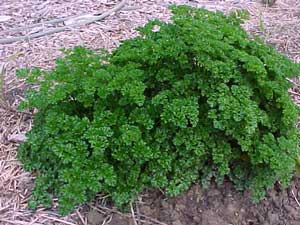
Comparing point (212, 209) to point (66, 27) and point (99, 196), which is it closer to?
point (99, 196)

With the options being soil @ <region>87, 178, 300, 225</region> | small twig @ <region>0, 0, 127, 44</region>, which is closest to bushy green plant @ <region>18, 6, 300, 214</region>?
soil @ <region>87, 178, 300, 225</region>

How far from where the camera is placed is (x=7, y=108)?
7.99 ft

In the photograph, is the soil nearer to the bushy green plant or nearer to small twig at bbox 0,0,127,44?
the bushy green plant

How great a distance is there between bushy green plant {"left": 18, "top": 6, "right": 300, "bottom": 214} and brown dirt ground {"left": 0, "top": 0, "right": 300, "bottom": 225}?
8 cm

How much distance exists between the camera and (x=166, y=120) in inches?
73.2

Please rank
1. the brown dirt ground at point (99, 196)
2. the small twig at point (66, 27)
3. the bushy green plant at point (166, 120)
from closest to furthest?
1. the bushy green plant at point (166, 120)
2. the brown dirt ground at point (99, 196)
3. the small twig at point (66, 27)

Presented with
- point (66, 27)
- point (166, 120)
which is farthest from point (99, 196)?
point (66, 27)

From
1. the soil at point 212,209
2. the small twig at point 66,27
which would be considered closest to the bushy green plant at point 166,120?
the soil at point 212,209

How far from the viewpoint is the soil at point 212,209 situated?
2027 mm

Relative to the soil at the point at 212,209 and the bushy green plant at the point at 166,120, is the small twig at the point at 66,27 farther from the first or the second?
the soil at the point at 212,209

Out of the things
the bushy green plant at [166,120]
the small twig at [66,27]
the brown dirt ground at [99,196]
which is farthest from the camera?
the small twig at [66,27]

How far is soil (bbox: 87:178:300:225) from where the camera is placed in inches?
79.8

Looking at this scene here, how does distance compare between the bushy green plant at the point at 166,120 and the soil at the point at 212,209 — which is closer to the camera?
the bushy green plant at the point at 166,120

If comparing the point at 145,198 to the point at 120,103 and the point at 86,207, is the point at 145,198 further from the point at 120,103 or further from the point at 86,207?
the point at 120,103
